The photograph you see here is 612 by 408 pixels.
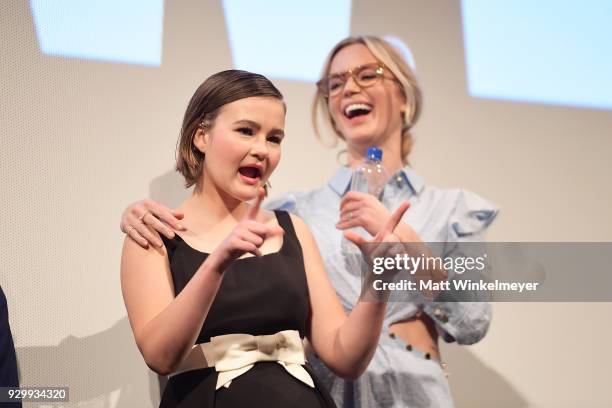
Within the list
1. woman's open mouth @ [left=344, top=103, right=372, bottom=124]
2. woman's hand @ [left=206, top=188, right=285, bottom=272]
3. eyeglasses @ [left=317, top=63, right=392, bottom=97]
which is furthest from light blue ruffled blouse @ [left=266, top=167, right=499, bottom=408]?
woman's hand @ [left=206, top=188, right=285, bottom=272]

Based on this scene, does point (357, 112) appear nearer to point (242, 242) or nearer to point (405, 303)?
point (405, 303)

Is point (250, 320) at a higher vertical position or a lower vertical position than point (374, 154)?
lower

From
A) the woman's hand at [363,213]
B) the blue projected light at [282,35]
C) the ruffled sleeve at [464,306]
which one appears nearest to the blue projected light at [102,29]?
the blue projected light at [282,35]

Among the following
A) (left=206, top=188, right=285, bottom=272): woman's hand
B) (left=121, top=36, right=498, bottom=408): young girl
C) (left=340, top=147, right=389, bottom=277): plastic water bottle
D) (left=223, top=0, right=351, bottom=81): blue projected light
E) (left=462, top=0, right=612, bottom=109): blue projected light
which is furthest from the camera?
(left=462, top=0, right=612, bottom=109): blue projected light

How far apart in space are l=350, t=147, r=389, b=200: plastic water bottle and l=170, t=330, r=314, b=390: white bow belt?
2.34 feet

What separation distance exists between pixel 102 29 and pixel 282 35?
1.76 ft

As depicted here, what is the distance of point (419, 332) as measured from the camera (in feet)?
6.85

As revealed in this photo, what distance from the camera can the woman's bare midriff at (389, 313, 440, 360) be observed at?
2064 millimetres

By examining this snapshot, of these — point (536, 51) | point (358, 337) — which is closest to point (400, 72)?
point (536, 51)

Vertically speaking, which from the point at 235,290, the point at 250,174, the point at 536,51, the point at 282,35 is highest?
the point at 536,51

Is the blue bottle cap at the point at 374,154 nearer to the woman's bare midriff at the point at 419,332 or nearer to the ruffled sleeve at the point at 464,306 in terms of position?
the ruffled sleeve at the point at 464,306

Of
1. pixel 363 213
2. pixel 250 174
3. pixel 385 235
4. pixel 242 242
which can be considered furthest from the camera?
pixel 363 213

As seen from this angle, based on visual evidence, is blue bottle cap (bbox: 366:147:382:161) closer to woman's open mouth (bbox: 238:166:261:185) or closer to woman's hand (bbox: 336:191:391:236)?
woman's hand (bbox: 336:191:391:236)

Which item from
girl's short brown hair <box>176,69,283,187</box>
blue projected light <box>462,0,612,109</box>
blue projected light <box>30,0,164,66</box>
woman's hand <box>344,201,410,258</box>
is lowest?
woman's hand <box>344,201,410,258</box>
